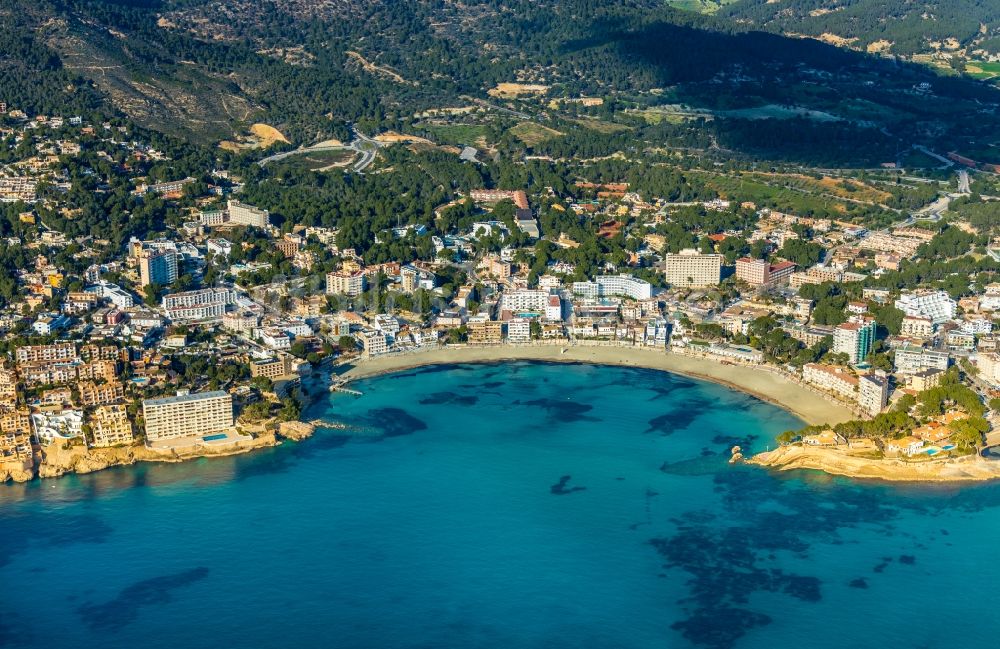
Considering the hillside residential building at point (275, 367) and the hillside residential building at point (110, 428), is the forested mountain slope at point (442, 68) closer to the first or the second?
the hillside residential building at point (275, 367)

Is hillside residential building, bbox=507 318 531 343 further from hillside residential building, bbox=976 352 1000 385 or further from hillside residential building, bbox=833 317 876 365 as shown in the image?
hillside residential building, bbox=976 352 1000 385

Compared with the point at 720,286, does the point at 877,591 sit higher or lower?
lower

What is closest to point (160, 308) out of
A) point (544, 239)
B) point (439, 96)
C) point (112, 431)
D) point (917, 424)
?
point (112, 431)

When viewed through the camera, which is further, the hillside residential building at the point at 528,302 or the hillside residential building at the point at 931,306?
the hillside residential building at the point at 528,302

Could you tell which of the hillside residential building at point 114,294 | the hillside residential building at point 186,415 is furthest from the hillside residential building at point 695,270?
the hillside residential building at point 186,415

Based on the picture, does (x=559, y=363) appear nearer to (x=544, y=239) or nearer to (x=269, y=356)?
(x=269, y=356)

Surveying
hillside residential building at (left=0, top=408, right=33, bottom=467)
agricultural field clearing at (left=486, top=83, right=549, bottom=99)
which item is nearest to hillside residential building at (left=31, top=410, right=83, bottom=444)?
hillside residential building at (left=0, top=408, right=33, bottom=467)

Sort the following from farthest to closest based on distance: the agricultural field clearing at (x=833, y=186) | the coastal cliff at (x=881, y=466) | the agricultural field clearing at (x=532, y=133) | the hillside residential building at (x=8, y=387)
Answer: the agricultural field clearing at (x=532, y=133) < the agricultural field clearing at (x=833, y=186) < the hillside residential building at (x=8, y=387) < the coastal cliff at (x=881, y=466)
